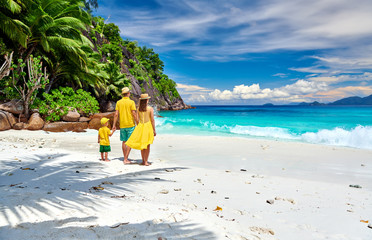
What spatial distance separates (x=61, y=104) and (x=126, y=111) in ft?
39.6

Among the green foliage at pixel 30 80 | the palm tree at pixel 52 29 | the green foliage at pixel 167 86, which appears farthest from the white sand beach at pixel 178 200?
the green foliage at pixel 167 86

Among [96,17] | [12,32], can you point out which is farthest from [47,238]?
[96,17]

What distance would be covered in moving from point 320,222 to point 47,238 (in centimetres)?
302

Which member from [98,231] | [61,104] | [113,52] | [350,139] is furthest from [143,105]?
[113,52]

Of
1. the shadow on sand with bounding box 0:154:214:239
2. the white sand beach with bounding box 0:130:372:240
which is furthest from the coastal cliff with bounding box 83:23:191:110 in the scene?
the shadow on sand with bounding box 0:154:214:239

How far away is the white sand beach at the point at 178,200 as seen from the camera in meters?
2.19

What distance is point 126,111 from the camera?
20.0 ft

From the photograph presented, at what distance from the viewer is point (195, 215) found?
262cm

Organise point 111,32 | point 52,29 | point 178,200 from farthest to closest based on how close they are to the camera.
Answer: point 111,32 → point 52,29 → point 178,200

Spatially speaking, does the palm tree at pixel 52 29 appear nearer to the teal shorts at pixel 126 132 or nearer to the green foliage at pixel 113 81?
the green foliage at pixel 113 81

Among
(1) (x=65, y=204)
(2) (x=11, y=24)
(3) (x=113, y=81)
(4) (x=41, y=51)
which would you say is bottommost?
(1) (x=65, y=204)

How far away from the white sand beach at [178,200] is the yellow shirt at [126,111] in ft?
3.74

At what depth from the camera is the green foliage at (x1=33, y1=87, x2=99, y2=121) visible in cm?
1497

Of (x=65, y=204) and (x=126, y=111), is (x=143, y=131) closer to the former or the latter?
(x=126, y=111)
